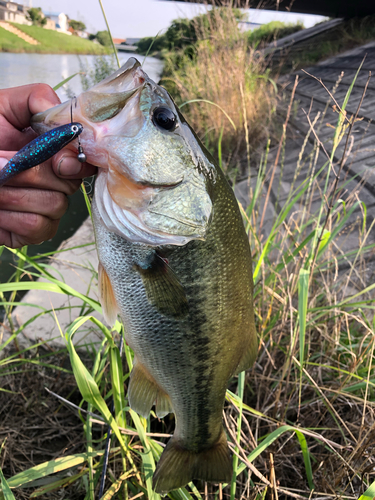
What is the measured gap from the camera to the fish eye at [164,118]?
3.18ft

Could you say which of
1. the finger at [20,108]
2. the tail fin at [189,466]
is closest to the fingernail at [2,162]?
the finger at [20,108]

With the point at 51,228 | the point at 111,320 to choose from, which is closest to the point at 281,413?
the point at 111,320

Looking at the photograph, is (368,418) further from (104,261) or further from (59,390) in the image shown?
(59,390)

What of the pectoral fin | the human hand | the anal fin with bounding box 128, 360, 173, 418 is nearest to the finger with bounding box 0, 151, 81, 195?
the human hand

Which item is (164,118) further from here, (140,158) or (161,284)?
(161,284)

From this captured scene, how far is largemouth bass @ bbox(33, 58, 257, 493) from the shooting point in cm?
94

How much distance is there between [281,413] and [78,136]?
1563mm

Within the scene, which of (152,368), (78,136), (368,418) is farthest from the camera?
(368,418)

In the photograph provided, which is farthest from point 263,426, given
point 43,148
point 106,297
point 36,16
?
point 36,16

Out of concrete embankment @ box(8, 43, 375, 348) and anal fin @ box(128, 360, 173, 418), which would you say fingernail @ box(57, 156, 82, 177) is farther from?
concrete embankment @ box(8, 43, 375, 348)

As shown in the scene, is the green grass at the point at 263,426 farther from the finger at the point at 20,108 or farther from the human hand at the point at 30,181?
the finger at the point at 20,108

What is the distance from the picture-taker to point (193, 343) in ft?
3.61

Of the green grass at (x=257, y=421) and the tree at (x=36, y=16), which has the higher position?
the tree at (x=36, y=16)

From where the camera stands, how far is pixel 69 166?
98cm
